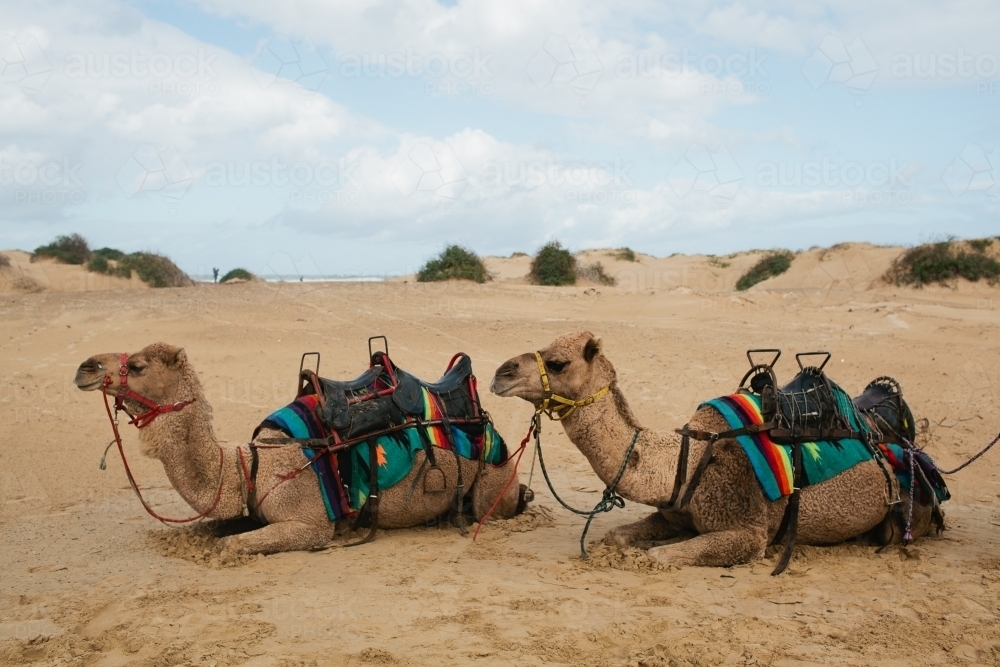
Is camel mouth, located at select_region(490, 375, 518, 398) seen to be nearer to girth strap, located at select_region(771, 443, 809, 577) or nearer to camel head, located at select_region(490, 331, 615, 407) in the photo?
camel head, located at select_region(490, 331, 615, 407)

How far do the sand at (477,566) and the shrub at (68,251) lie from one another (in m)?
22.1

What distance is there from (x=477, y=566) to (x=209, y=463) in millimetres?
2028

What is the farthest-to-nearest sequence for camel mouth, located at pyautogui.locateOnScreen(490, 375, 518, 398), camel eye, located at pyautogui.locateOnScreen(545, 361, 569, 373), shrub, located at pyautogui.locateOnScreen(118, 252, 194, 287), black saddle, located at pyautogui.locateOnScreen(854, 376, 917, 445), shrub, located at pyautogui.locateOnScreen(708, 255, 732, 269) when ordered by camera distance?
shrub, located at pyautogui.locateOnScreen(708, 255, 732, 269) < shrub, located at pyautogui.locateOnScreen(118, 252, 194, 287) < black saddle, located at pyautogui.locateOnScreen(854, 376, 917, 445) < camel eye, located at pyautogui.locateOnScreen(545, 361, 569, 373) < camel mouth, located at pyautogui.locateOnScreen(490, 375, 518, 398)

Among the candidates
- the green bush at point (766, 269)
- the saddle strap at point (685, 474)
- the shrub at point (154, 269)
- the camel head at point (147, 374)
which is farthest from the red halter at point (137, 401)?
the green bush at point (766, 269)

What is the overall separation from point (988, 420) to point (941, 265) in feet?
50.0

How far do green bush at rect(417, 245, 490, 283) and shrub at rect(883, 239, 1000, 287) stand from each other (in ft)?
37.8

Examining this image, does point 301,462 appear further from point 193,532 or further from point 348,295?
point 348,295

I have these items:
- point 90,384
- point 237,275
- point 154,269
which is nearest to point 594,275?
point 154,269

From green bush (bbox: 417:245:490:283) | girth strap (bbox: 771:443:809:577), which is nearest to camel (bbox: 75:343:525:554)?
girth strap (bbox: 771:443:809:577)

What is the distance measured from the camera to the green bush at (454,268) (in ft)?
88.1

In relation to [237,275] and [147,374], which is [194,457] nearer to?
[147,374]

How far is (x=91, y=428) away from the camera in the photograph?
1095 cm

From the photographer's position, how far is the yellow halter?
235 inches

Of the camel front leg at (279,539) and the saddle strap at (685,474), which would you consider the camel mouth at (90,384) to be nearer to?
the camel front leg at (279,539)
